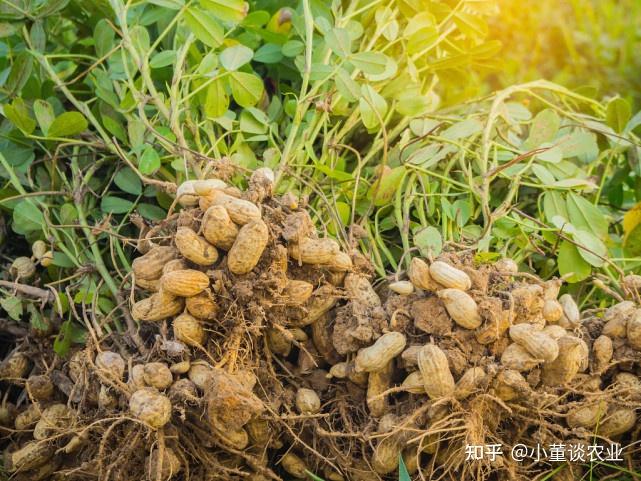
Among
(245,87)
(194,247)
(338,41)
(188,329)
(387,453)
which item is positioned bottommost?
(387,453)

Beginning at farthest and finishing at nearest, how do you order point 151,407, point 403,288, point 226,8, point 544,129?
point 544,129 < point 226,8 < point 403,288 < point 151,407

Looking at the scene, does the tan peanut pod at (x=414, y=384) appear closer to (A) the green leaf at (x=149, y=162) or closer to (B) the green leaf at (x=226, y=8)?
(A) the green leaf at (x=149, y=162)

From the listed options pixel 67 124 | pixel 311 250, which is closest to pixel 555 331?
pixel 311 250

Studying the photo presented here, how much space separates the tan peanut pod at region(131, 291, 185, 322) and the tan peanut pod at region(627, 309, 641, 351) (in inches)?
26.0

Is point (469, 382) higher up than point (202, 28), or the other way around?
point (202, 28)

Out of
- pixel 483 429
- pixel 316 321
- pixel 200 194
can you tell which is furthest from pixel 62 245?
pixel 483 429

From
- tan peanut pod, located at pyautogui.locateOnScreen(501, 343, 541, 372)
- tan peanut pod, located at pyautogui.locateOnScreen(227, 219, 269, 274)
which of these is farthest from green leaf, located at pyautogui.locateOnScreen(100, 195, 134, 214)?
tan peanut pod, located at pyautogui.locateOnScreen(501, 343, 541, 372)

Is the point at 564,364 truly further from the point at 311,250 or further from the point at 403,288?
the point at 311,250

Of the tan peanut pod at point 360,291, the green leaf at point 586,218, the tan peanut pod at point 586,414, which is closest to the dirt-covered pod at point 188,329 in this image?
Result: the tan peanut pod at point 360,291

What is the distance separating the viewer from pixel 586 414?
1088 mm

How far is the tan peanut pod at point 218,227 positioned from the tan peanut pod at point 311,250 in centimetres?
9

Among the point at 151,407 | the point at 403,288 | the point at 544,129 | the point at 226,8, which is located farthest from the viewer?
the point at 544,129

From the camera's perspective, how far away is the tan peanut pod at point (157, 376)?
1047 millimetres

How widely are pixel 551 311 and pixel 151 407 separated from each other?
60cm
